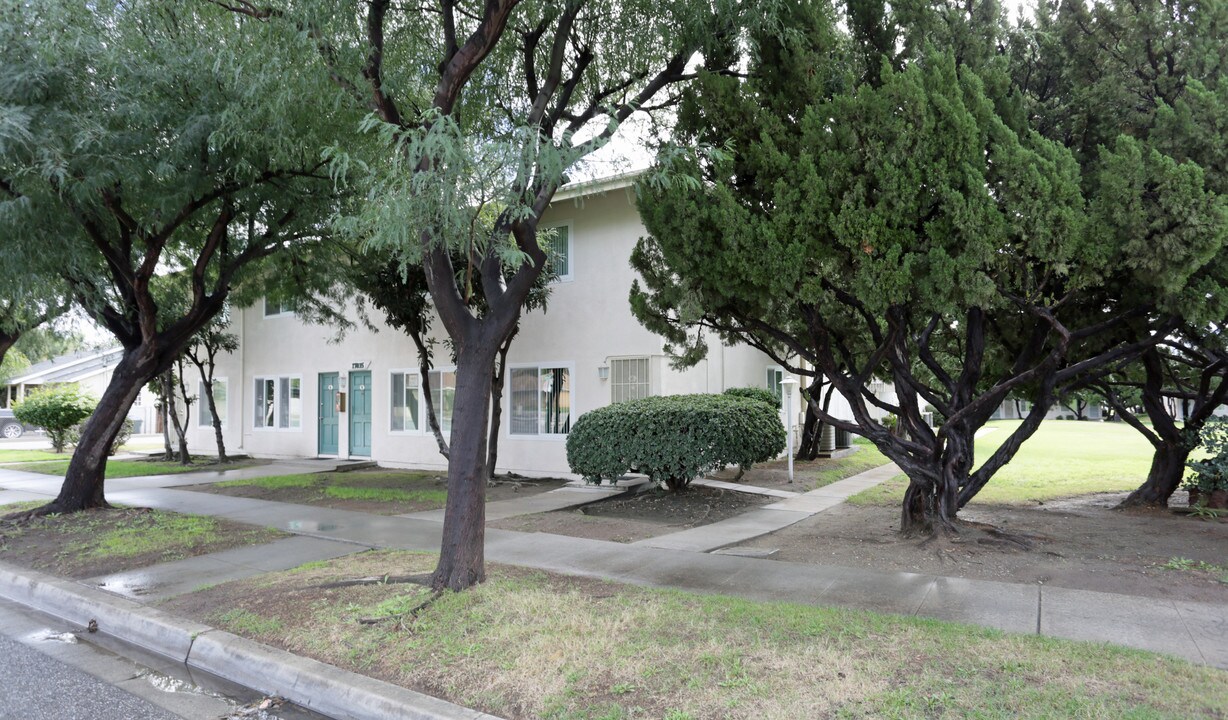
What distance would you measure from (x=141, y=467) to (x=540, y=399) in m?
10.6

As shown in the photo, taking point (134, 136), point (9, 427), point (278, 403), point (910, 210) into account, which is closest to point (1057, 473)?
point (910, 210)

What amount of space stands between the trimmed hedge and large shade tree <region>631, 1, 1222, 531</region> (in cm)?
287

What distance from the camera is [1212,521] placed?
9922 millimetres

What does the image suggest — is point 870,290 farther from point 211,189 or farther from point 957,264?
point 211,189

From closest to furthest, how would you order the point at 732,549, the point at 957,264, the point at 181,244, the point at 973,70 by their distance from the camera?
the point at 957,264 < the point at 973,70 < the point at 732,549 < the point at 181,244

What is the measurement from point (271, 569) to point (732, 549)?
4.84m

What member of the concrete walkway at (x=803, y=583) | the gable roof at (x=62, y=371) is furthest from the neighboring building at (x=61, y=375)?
the concrete walkway at (x=803, y=583)

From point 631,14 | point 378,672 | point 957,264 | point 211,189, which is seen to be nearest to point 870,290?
point 957,264

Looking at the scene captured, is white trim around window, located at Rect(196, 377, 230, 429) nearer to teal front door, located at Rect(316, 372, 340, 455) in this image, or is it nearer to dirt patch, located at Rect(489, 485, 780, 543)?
teal front door, located at Rect(316, 372, 340, 455)

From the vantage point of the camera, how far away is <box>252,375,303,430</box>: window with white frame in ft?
70.5

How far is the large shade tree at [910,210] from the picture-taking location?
6.87m

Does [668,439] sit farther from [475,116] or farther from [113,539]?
[113,539]

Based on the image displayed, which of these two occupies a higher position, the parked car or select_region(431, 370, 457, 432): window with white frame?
select_region(431, 370, 457, 432): window with white frame

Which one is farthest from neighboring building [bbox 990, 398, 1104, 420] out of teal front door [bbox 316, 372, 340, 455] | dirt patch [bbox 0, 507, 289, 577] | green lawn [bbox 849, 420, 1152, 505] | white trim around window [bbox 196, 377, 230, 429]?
dirt patch [bbox 0, 507, 289, 577]
